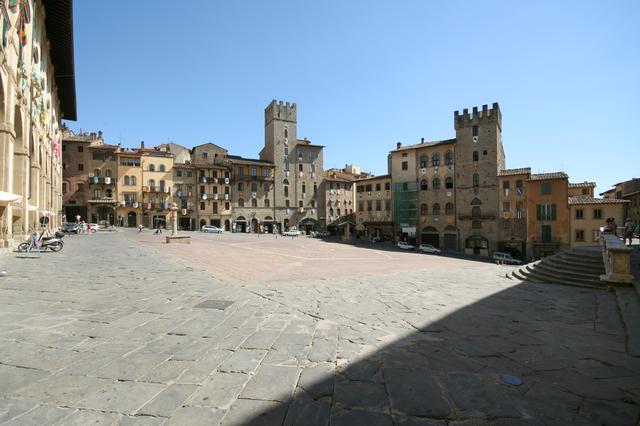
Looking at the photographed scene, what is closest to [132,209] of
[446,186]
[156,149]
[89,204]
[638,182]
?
[89,204]

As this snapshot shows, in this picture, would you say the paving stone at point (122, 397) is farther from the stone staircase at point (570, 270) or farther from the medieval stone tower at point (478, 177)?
the medieval stone tower at point (478, 177)

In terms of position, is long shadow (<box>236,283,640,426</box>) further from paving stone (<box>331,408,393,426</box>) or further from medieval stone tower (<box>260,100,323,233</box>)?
medieval stone tower (<box>260,100,323,233</box>)

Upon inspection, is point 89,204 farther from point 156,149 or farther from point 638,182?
point 638,182

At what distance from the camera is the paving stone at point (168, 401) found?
2.78 metres

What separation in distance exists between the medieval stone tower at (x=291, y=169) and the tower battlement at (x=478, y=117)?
84.1ft

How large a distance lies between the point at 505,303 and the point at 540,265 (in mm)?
6387

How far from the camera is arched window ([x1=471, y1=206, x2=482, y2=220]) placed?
134 feet

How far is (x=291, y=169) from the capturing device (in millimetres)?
59875

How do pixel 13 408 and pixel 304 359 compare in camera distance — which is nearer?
pixel 13 408

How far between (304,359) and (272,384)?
0.66 metres

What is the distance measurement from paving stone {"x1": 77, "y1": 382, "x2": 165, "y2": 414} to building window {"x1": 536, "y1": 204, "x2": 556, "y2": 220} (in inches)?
1681

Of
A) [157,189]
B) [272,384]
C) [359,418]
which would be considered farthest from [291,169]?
[359,418]

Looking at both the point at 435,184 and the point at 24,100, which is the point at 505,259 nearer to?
the point at 435,184

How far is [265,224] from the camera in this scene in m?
58.1
